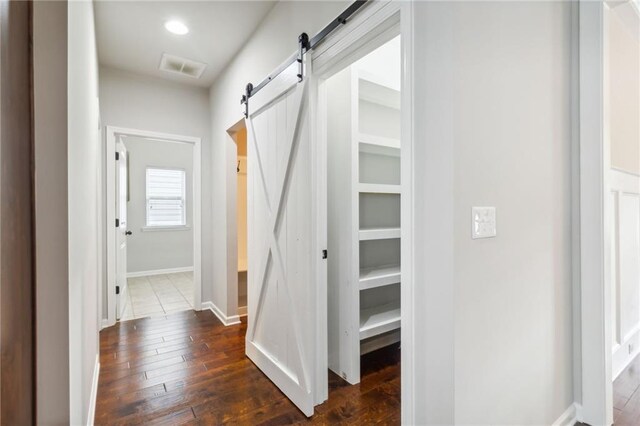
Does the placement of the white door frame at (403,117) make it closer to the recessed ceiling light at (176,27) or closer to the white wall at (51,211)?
the white wall at (51,211)

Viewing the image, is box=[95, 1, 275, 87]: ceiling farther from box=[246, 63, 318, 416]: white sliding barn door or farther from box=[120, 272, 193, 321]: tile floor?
box=[120, 272, 193, 321]: tile floor

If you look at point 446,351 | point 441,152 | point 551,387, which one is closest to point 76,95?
point 441,152

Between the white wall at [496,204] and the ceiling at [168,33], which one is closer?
the white wall at [496,204]

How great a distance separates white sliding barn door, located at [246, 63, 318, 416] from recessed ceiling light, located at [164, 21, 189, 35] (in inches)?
33.8

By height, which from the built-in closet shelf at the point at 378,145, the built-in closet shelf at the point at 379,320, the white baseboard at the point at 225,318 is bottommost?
the white baseboard at the point at 225,318

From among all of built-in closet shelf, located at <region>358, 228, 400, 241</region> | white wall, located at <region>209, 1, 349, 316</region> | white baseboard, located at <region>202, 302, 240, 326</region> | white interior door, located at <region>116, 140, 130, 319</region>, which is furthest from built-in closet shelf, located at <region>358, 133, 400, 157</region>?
white interior door, located at <region>116, 140, 130, 319</region>

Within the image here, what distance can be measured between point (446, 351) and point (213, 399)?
1.58 meters

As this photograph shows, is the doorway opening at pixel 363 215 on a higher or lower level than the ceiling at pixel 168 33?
lower

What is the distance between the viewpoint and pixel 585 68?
63.7 inches

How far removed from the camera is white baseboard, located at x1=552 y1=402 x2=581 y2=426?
1.57 meters

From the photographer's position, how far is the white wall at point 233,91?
6.38 ft

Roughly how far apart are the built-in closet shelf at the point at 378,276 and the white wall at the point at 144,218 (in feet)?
14.4

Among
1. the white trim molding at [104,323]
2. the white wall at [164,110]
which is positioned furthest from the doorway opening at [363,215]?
the white trim molding at [104,323]

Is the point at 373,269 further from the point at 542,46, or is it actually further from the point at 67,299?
the point at 67,299
